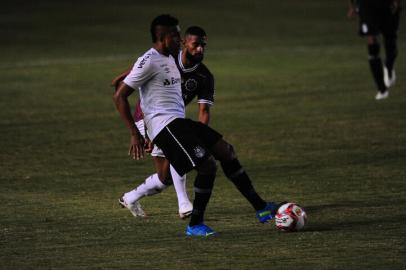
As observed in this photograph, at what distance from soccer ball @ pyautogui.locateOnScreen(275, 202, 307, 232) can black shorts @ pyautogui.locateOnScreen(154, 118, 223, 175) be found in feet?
2.80

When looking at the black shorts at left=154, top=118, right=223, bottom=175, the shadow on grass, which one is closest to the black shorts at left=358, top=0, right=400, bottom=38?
the shadow on grass

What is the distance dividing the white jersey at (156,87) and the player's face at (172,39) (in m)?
0.12

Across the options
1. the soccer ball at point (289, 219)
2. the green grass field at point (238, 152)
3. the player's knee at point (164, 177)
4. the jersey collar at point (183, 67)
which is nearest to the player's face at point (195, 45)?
the jersey collar at point (183, 67)

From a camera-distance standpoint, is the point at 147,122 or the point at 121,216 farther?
the point at 121,216

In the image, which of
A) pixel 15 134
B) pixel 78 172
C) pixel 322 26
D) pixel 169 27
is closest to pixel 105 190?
pixel 78 172

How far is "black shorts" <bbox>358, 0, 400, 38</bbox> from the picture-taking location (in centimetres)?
2077

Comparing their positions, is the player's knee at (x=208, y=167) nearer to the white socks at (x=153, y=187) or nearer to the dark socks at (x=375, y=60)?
the white socks at (x=153, y=187)

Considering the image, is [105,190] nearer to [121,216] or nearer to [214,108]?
[121,216]

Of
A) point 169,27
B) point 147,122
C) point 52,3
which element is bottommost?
point 52,3

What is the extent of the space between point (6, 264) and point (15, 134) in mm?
9306

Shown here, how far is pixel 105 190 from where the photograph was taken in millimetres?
13352

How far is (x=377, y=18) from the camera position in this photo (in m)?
21.1

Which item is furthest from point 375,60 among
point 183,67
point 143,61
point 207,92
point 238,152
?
point 143,61

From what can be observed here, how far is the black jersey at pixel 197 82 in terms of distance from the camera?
37.8 ft
